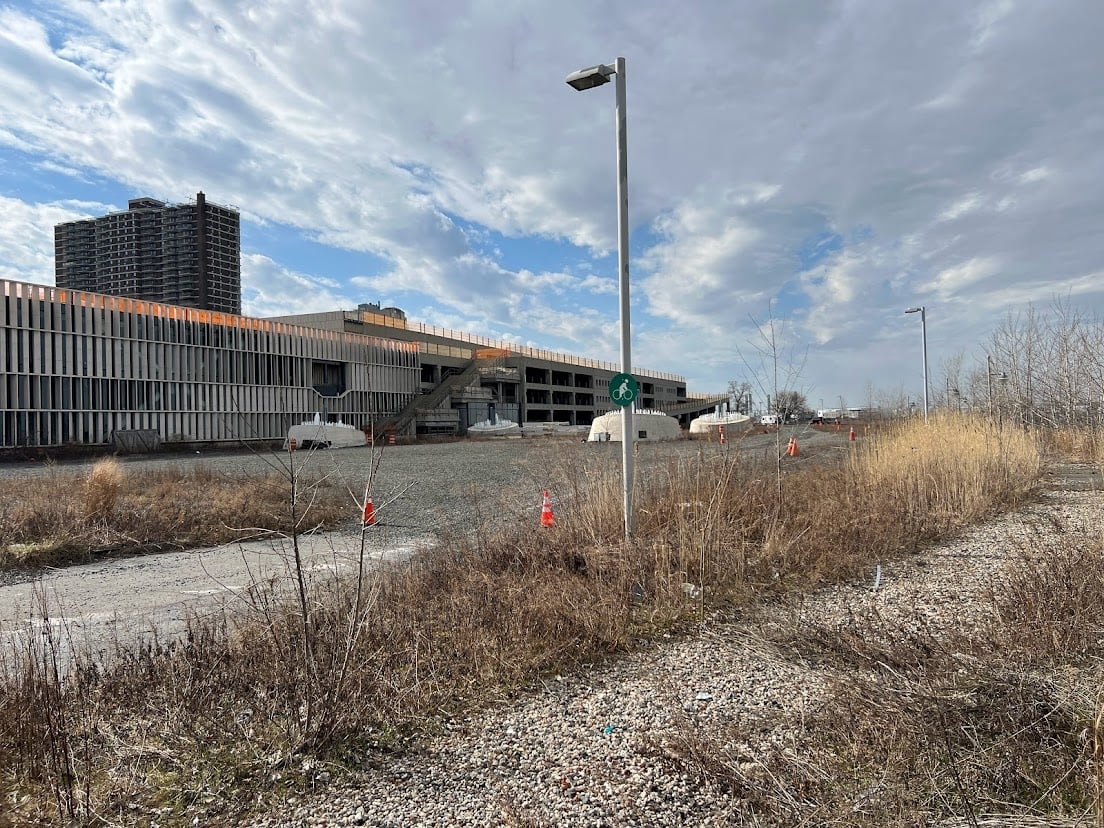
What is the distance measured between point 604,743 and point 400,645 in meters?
1.78

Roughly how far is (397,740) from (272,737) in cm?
64

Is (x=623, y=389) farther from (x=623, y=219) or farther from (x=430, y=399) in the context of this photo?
(x=430, y=399)

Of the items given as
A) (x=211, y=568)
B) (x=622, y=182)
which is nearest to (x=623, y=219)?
(x=622, y=182)

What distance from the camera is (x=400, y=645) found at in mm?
4617

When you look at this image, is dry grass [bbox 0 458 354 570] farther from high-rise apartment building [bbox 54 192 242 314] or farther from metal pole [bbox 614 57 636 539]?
high-rise apartment building [bbox 54 192 242 314]

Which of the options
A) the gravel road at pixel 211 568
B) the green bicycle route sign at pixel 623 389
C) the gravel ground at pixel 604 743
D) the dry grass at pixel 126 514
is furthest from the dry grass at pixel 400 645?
the dry grass at pixel 126 514

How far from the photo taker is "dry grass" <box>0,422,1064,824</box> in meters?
3.24

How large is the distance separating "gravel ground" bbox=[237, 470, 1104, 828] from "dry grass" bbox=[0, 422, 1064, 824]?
Answer: 0.28 m

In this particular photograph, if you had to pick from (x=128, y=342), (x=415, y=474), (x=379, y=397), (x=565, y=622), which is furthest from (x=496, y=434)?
(x=565, y=622)

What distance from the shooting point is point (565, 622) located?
505 centimetres

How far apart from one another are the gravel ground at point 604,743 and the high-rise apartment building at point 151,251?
95398 millimetres

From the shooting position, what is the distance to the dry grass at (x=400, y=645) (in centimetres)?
324

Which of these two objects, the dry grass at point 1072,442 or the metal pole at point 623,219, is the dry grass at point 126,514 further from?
the dry grass at point 1072,442

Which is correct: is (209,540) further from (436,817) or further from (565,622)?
(436,817)
